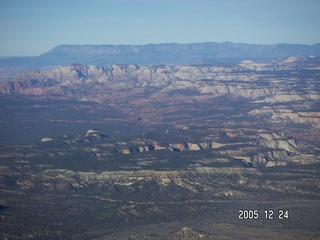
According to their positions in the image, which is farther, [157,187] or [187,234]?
[157,187]

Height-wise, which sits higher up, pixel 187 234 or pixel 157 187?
pixel 187 234

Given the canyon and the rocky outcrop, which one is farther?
the canyon

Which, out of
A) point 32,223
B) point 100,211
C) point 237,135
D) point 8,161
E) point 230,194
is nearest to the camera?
point 32,223

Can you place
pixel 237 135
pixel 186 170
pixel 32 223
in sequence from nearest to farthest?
pixel 32 223 → pixel 186 170 → pixel 237 135

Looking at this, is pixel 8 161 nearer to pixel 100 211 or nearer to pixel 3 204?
pixel 3 204

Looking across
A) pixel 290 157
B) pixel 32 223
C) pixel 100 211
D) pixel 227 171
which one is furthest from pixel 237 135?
pixel 32 223

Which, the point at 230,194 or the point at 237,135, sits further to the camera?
the point at 237,135

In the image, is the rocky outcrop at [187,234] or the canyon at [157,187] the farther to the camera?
the canyon at [157,187]

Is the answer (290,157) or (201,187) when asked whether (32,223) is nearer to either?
(201,187)

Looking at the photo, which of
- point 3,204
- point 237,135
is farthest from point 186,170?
point 237,135
